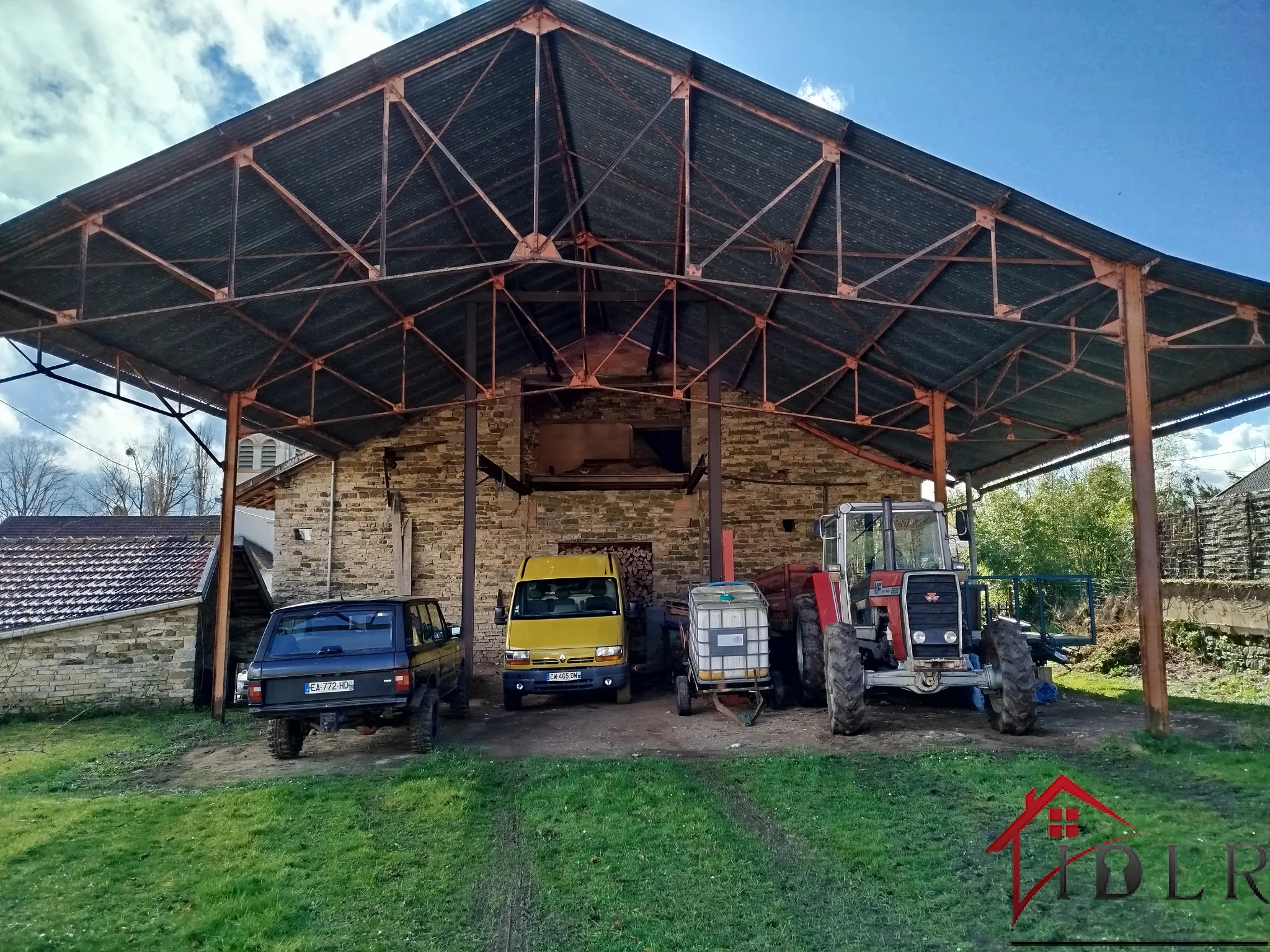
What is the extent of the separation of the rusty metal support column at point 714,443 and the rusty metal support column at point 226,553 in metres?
6.42

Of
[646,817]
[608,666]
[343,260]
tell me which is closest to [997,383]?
[608,666]

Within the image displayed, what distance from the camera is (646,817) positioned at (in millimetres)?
6062

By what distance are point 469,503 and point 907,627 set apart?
6.57m

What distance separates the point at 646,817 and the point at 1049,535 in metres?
16.5

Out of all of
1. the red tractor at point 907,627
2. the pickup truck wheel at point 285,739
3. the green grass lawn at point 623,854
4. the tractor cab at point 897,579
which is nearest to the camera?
the green grass lawn at point 623,854

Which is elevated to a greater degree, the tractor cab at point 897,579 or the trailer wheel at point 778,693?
the tractor cab at point 897,579

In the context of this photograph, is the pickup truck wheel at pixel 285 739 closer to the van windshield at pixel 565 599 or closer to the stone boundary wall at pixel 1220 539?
the van windshield at pixel 565 599

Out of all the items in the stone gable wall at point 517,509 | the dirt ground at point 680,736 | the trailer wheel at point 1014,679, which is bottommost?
the dirt ground at point 680,736

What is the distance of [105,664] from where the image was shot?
11508 mm

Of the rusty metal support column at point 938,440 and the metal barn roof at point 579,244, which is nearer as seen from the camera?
the metal barn roof at point 579,244

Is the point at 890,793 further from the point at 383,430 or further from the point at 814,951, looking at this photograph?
the point at 383,430

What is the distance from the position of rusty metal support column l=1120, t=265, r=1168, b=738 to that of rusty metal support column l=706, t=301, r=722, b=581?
5.49 meters

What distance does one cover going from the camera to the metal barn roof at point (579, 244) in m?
8.05

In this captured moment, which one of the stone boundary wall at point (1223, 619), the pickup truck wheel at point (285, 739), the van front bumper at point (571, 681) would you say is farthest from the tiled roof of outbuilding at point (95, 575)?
the stone boundary wall at point (1223, 619)
